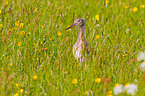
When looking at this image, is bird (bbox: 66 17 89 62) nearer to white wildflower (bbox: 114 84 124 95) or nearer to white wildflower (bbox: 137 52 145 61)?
white wildflower (bbox: 137 52 145 61)

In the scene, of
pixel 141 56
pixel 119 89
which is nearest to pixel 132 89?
pixel 119 89

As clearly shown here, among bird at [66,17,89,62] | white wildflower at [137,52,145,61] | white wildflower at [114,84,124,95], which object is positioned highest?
bird at [66,17,89,62]

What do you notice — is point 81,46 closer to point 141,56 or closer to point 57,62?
point 57,62

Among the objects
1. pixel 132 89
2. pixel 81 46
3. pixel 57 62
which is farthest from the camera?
pixel 81 46

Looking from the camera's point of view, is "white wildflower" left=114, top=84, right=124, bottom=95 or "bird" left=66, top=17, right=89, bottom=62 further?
"bird" left=66, top=17, right=89, bottom=62

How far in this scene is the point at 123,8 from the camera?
21.8ft

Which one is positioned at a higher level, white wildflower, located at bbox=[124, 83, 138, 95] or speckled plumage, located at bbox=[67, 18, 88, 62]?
speckled plumage, located at bbox=[67, 18, 88, 62]

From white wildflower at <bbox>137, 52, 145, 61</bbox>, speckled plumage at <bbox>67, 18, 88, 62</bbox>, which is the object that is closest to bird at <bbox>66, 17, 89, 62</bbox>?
speckled plumage at <bbox>67, 18, 88, 62</bbox>

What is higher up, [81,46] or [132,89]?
[81,46]

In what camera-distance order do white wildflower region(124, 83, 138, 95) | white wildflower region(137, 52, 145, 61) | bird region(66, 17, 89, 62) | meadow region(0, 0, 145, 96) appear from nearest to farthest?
white wildflower region(124, 83, 138, 95)
meadow region(0, 0, 145, 96)
white wildflower region(137, 52, 145, 61)
bird region(66, 17, 89, 62)

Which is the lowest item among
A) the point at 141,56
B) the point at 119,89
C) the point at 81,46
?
the point at 119,89

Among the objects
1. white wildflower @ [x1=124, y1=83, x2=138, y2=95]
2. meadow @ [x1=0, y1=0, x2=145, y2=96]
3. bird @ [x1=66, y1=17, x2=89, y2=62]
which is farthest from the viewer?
bird @ [x1=66, y1=17, x2=89, y2=62]

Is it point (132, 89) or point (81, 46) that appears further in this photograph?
point (81, 46)

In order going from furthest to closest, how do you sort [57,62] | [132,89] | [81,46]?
[81,46] < [57,62] < [132,89]
